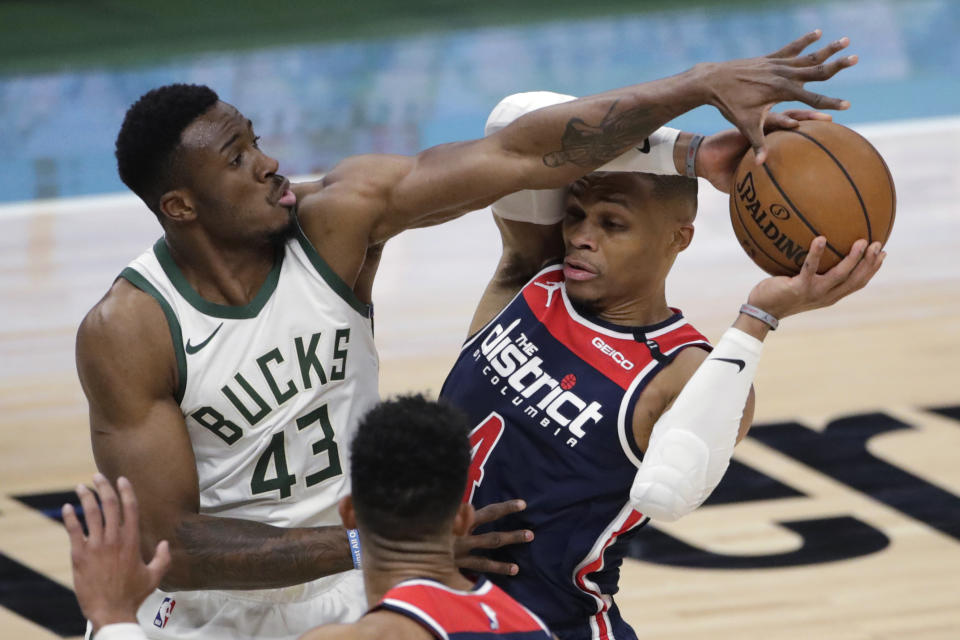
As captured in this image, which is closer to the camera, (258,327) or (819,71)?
(819,71)

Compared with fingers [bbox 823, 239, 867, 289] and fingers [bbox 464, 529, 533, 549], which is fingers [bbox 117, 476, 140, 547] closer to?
fingers [bbox 464, 529, 533, 549]

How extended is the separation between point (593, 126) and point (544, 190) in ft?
0.98

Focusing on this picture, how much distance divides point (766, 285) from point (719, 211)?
548 centimetres

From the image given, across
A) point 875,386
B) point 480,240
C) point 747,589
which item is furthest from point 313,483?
point 480,240

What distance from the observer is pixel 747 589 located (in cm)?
456

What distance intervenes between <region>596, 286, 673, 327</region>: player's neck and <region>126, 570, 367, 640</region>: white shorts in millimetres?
889

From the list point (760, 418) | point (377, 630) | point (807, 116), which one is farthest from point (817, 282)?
point (760, 418)

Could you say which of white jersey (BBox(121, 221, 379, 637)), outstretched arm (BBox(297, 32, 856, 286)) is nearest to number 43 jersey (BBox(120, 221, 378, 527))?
white jersey (BBox(121, 221, 379, 637))

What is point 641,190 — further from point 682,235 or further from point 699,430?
point 699,430

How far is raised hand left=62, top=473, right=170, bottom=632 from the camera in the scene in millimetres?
2215

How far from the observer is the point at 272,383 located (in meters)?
2.98

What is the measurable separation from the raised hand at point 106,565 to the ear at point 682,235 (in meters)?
1.43

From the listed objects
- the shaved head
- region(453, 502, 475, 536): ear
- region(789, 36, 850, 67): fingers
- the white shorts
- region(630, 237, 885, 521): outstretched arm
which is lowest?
the white shorts

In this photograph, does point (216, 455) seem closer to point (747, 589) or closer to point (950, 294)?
point (747, 589)
